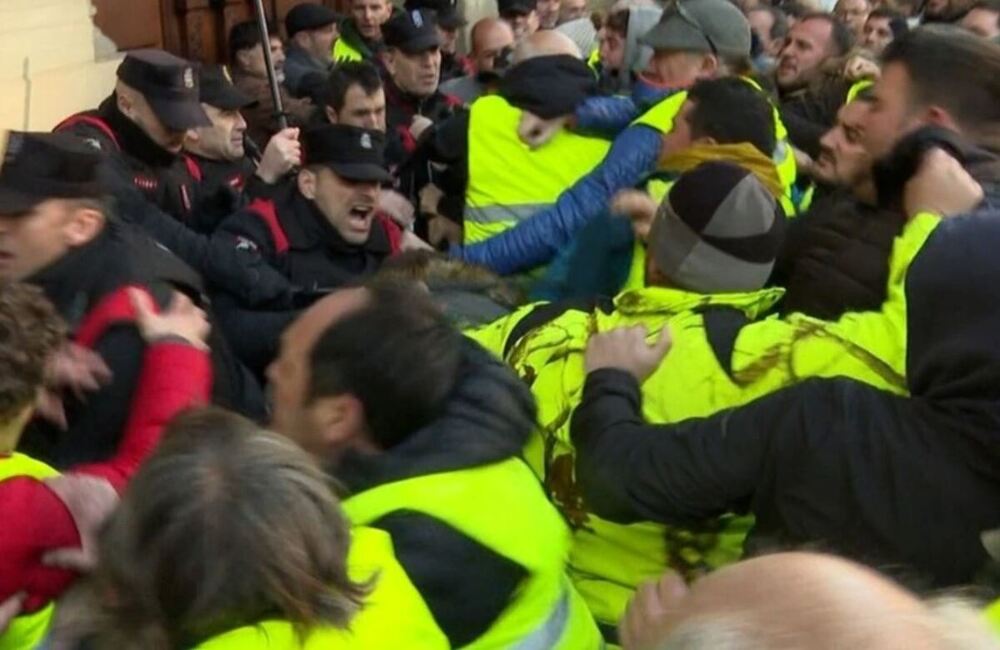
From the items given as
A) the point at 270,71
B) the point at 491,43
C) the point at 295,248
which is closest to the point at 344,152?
the point at 295,248

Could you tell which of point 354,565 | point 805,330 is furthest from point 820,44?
point 354,565

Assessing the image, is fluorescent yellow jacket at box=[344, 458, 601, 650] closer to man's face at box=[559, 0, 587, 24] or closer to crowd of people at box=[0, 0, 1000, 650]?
crowd of people at box=[0, 0, 1000, 650]

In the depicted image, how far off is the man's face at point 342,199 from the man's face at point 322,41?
125 inches

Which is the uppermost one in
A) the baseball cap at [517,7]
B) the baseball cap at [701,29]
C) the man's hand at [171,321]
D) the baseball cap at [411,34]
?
the man's hand at [171,321]

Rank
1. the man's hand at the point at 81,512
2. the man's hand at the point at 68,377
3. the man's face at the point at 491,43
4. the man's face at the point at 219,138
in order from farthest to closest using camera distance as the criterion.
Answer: the man's face at the point at 491,43 < the man's face at the point at 219,138 < the man's hand at the point at 68,377 < the man's hand at the point at 81,512

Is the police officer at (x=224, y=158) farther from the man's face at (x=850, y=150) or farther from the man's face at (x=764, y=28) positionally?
the man's face at (x=764, y=28)

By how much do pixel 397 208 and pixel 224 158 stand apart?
67 cm

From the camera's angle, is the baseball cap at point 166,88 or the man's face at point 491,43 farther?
the man's face at point 491,43

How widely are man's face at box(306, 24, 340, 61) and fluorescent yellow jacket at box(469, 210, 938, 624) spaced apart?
15.9 ft

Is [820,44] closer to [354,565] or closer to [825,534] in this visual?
[825,534]

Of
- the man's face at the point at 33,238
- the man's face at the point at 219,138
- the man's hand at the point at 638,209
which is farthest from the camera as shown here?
the man's face at the point at 219,138

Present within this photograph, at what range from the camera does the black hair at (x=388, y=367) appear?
1.79m

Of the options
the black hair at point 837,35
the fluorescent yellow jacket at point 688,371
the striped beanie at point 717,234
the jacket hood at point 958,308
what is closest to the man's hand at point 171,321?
the fluorescent yellow jacket at point 688,371

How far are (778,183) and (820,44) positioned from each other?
86.0 inches
